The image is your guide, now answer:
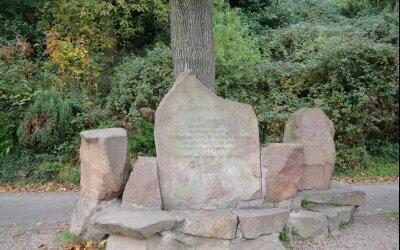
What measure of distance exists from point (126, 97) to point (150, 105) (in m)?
0.59

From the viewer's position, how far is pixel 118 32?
1366 centimetres

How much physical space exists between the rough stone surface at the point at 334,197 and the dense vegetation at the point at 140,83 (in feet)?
14.0

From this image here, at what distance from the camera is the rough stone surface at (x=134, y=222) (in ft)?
15.7

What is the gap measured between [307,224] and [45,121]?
271 inches

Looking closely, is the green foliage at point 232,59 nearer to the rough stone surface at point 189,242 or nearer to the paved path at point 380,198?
the paved path at point 380,198

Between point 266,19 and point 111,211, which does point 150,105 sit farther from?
point 266,19

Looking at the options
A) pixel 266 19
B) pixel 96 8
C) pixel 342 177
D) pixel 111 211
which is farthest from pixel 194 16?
pixel 266 19

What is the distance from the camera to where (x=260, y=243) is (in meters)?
5.29

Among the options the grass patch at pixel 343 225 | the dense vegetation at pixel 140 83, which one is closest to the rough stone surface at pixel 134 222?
the grass patch at pixel 343 225

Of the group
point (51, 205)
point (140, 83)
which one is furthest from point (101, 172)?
point (140, 83)

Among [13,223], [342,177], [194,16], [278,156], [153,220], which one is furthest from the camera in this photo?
[342,177]

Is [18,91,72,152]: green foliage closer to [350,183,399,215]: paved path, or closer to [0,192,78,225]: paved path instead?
[0,192,78,225]: paved path

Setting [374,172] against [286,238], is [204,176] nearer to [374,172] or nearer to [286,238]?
[286,238]

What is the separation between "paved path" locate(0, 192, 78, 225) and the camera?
701 centimetres
